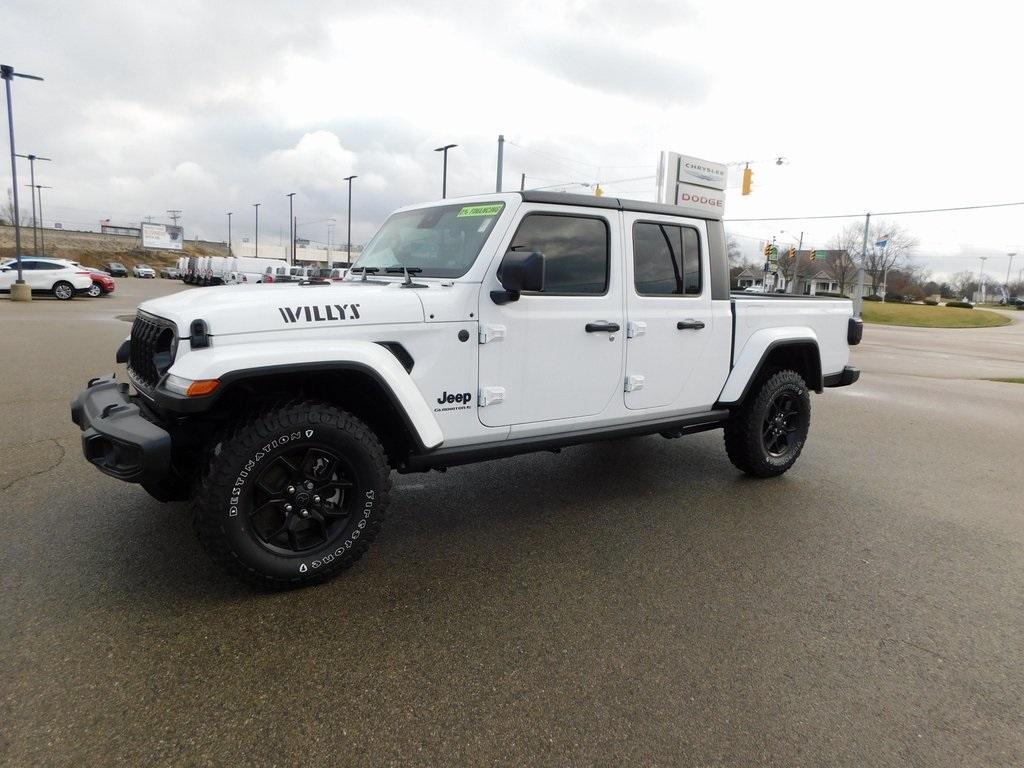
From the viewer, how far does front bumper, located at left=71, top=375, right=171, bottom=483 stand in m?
2.81

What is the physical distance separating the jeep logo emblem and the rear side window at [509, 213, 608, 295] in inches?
30.5

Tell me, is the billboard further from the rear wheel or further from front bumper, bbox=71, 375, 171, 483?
front bumper, bbox=71, 375, 171, 483

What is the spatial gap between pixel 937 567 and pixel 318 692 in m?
3.32

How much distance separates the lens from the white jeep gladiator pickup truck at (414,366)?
2916 mm

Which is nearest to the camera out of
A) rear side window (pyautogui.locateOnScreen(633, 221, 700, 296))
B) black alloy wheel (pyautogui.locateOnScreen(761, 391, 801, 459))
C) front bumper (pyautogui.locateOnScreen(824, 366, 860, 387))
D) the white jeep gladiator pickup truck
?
the white jeep gladiator pickup truck

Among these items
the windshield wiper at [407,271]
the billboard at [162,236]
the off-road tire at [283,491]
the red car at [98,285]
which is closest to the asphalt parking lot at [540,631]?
the off-road tire at [283,491]

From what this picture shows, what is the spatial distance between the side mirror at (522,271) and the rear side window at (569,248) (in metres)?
0.36

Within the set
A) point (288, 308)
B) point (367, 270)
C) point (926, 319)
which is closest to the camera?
point (288, 308)

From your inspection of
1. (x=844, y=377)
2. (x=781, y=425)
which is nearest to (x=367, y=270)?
(x=781, y=425)

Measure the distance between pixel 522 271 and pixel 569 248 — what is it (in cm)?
75

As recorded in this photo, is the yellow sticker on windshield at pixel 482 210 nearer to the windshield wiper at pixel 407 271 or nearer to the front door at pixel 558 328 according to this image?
the front door at pixel 558 328

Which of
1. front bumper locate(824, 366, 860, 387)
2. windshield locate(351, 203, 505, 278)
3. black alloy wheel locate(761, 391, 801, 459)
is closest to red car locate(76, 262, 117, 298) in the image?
windshield locate(351, 203, 505, 278)

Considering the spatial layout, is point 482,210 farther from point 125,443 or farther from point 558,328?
point 125,443

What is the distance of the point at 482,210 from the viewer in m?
3.88
